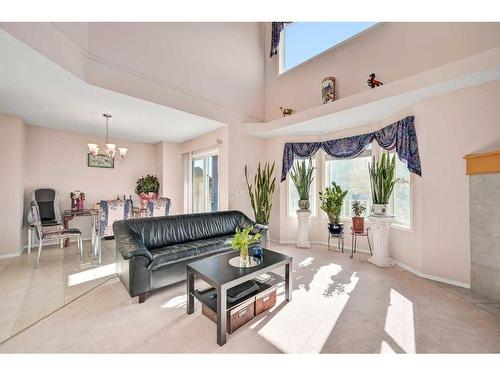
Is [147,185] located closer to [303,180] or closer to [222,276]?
[303,180]

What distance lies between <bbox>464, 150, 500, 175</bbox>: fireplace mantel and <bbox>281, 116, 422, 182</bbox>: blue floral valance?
0.52 metres

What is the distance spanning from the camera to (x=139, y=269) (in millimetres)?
2242

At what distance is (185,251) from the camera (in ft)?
8.88

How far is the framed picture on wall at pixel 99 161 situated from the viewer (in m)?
4.91

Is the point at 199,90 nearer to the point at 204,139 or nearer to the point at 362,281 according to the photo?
the point at 204,139

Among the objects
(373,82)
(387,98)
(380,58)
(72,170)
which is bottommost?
(72,170)

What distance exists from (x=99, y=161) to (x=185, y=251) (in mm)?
4006

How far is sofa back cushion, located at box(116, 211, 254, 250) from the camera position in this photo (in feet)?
9.64

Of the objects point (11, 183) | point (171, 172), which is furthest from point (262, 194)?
point (11, 183)

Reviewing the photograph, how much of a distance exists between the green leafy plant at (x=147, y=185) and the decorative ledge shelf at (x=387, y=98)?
2.99m

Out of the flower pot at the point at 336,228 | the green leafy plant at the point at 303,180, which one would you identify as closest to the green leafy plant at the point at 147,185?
the green leafy plant at the point at 303,180

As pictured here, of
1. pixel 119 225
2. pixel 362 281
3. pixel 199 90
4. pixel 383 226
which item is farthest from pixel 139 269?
pixel 383 226

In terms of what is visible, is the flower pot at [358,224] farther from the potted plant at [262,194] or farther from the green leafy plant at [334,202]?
the potted plant at [262,194]
